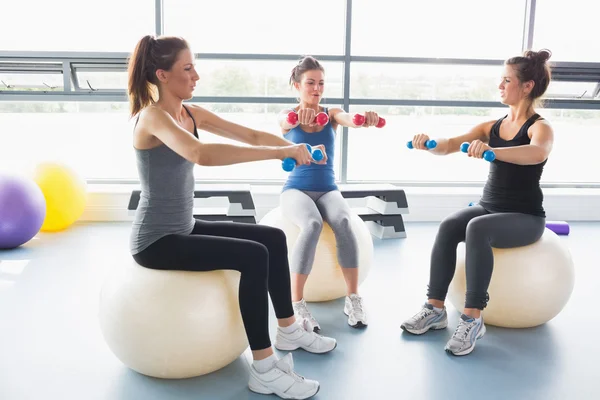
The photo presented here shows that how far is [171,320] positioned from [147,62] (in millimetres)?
867

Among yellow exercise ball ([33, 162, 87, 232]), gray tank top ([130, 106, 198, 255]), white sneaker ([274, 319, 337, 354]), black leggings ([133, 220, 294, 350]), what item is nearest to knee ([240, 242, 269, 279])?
black leggings ([133, 220, 294, 350])

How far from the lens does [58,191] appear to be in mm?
3955

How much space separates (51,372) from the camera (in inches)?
77.3

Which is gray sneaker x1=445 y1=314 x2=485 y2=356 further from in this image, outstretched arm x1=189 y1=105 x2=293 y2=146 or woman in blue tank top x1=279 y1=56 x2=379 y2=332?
outstretched arm x1=189 y1=105 x2=293 y2=146

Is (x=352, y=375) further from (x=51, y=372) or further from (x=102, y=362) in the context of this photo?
(x=51, y=372)

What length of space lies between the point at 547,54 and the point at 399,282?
1.40 m

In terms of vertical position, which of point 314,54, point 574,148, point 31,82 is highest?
point 314,54

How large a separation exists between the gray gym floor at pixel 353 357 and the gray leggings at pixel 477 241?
0.23 meters

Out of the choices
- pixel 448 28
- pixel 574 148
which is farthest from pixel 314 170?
pixel 574 148

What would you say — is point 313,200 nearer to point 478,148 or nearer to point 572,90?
point 478,148

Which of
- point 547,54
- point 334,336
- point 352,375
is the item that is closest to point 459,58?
point 547,54

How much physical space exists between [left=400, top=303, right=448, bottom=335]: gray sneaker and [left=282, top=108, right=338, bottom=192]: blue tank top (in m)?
0.76

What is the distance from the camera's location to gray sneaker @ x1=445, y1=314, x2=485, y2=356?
84.4 inches

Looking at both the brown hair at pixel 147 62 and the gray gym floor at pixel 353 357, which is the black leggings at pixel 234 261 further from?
the brown hair at pixel 147 62
